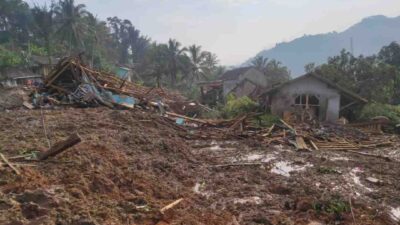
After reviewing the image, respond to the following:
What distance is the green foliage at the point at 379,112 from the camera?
19.8 metres

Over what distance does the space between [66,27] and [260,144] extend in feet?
121

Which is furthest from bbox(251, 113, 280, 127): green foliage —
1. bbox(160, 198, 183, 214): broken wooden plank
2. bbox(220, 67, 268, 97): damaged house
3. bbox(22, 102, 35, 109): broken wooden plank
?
bbox(220, 67, 268, 97): damaged house

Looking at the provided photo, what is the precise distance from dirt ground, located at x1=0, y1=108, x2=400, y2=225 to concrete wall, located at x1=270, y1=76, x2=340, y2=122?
8.30m

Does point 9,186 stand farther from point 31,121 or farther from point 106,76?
point 106,76

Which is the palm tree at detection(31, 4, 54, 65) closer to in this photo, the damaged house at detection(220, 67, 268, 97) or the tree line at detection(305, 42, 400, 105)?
the damaged house at detection(220, 67, 268, 97)

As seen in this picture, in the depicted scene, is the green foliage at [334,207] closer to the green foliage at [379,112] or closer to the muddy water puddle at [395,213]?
the muddy water puddle at [395,213]

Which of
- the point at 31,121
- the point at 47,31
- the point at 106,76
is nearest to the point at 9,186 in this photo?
the point at 31,121

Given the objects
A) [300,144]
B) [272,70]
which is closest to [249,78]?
[272,70]

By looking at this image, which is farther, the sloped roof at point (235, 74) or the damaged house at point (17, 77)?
the sloped roof at point (235, 74)

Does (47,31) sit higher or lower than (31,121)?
higher

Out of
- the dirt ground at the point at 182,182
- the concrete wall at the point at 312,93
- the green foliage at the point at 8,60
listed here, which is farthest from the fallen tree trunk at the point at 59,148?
the green foliage at the point at 8,60

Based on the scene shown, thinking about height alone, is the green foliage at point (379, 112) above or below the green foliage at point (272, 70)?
below

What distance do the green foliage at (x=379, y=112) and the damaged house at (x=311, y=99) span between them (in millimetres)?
470

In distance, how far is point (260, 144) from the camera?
13.4 meters
